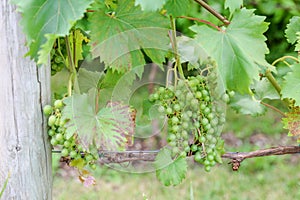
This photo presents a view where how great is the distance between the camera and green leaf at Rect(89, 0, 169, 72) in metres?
1.19

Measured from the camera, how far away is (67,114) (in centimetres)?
118

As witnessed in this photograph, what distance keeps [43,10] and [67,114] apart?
262 millimetres

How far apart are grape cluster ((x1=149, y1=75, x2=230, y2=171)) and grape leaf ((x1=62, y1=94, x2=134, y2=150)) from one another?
0.11 m

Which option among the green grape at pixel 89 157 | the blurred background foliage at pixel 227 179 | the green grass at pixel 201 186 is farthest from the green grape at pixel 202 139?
the green grass at pixel 201 186

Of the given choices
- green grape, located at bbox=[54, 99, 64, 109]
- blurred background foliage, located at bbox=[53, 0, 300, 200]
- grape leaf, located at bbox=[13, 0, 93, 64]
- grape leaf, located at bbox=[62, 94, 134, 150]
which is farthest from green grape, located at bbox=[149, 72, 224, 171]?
blurred background foliage, located at bbox=[53, 0, 300, 200]

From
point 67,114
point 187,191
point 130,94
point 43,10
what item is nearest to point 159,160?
point 130,94

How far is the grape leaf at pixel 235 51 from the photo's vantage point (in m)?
1.13

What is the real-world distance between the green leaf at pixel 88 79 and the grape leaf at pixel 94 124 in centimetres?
12

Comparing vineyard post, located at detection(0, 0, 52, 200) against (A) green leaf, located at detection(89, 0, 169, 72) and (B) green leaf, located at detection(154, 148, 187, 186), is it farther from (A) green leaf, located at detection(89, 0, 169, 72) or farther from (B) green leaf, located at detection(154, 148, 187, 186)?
(B) green leaf, located at detection(154, 148, 187, 186)

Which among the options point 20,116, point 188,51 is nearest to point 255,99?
point 188,51

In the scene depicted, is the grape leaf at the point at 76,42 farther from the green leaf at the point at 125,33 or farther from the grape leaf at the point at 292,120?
the grape leaf at the point at 292,120

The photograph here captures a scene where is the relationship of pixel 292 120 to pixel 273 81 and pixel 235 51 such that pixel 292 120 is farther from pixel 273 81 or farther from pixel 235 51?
pixel 235 51

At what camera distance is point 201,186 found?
3135 millimetres

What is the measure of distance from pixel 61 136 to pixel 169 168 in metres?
0.29
